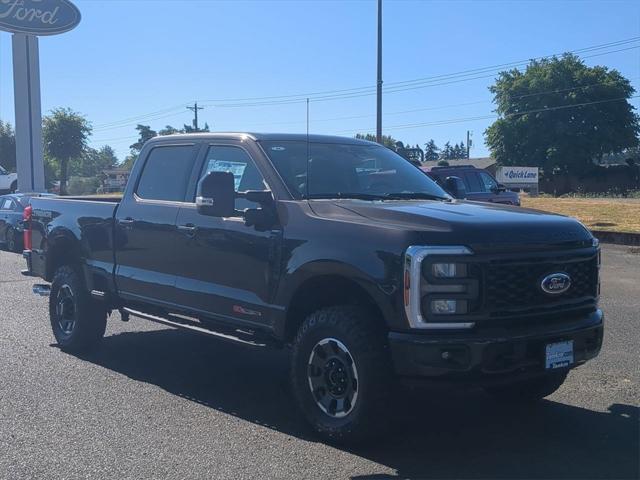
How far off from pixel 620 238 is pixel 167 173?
47.2 feet

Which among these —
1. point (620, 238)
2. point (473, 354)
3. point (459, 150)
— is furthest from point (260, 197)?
point (459, 150)

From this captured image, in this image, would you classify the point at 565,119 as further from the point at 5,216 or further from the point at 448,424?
the point at 448,424

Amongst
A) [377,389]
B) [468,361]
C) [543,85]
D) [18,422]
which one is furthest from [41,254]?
[543,85]

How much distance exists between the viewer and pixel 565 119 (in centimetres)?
6481

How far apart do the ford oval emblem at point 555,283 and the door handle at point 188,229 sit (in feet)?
9.03

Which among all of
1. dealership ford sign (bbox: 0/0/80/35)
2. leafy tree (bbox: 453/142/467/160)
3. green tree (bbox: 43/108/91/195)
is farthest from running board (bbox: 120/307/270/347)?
leafy tree (bbox: 453/142/467/160)

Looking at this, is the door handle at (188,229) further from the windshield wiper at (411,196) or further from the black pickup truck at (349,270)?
the windshield wiper at (411,196)

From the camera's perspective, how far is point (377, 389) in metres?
4.74

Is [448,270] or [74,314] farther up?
[448,270]

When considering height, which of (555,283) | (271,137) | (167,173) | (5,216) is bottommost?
(5,216)

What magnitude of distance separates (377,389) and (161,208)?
109 inches

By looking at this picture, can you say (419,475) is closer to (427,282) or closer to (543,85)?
(427,282)

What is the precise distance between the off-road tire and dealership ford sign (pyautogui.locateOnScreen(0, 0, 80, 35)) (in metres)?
26.8

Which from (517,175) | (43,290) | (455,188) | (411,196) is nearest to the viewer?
(411,196)
